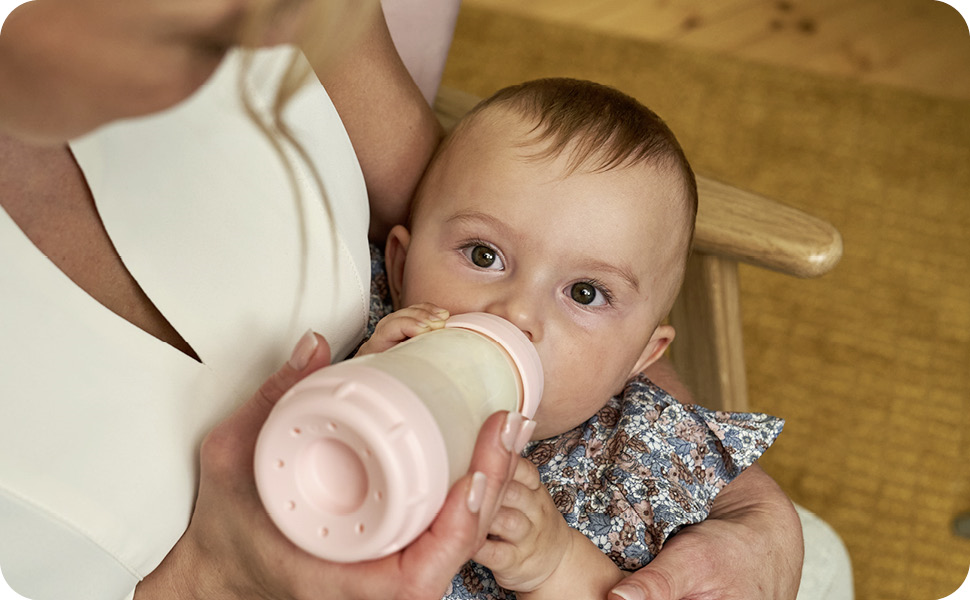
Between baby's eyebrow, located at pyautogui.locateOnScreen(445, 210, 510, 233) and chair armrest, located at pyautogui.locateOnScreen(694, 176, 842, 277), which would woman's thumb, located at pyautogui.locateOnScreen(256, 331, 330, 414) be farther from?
chair armrest, located at pyautogui.locateOnScreen(694, 176, 842, 277)

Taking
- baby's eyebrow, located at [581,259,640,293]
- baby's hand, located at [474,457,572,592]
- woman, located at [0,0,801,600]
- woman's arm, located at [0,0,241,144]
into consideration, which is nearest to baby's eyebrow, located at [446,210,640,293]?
baby's eyebrow, located at [581,259,640,293]

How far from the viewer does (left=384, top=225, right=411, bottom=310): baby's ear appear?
969mm

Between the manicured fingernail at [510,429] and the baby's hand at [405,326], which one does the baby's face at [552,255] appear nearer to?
the baby's hand at [405,326]

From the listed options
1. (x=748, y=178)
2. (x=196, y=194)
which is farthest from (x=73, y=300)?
(x=748, y=178)

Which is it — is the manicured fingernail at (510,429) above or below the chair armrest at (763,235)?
above

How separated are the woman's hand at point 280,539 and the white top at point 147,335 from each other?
1.2 inches

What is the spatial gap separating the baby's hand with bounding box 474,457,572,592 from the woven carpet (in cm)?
101

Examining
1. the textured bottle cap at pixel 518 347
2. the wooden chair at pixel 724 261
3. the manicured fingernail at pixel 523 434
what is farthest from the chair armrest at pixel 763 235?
the manicured fingernail at pixel 523 434

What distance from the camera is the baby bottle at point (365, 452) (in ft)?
1.61

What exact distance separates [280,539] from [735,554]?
490 mm

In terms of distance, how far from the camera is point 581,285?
34.4 inches

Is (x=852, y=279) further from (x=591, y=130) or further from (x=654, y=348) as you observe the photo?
(x=591, y=130)

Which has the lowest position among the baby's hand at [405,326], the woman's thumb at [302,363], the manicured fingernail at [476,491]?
the baby's hand at [405,326]

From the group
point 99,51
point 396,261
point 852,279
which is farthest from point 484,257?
point 852,279
